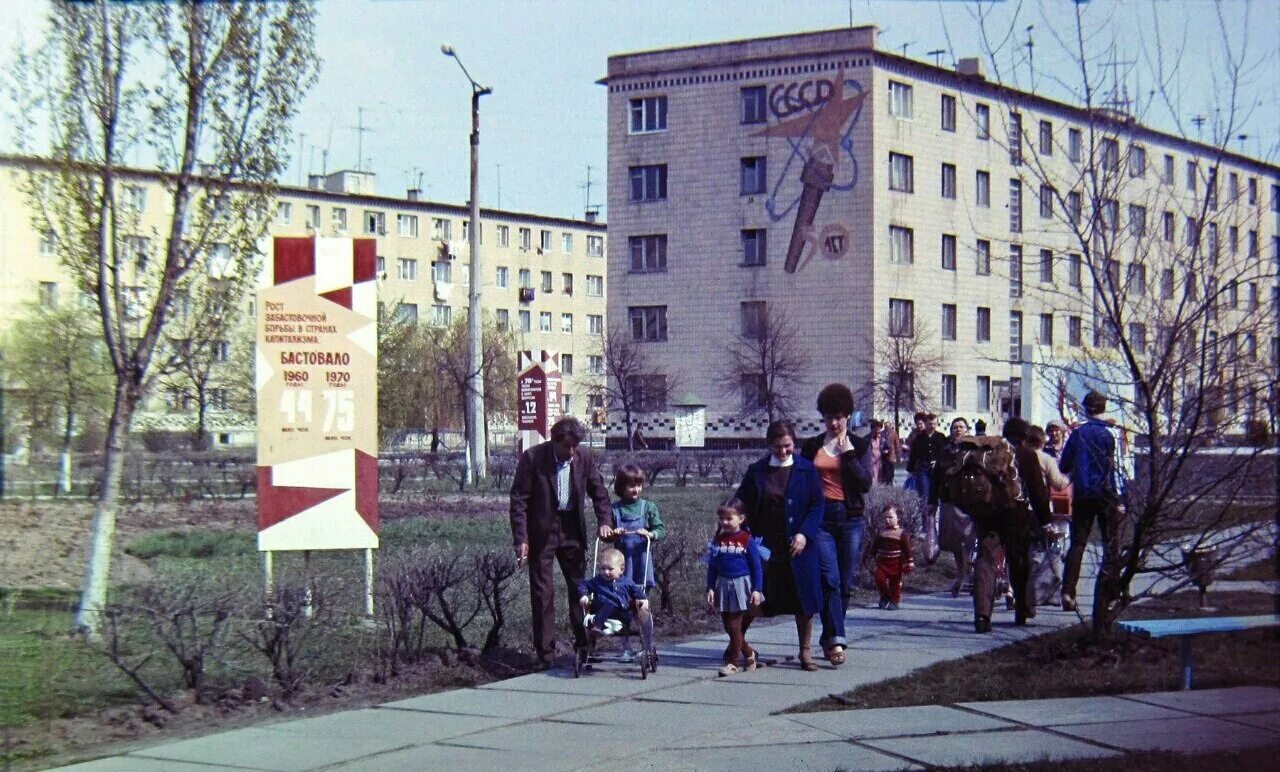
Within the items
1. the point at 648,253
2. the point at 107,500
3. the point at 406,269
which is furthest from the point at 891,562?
the point at 406,269

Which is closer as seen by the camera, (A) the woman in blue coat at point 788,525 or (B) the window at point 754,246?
(A) the woman in blue coat at point 788,525

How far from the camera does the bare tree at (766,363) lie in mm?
56531

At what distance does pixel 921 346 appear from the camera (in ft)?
189

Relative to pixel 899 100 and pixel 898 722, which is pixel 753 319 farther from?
pixel 898 722

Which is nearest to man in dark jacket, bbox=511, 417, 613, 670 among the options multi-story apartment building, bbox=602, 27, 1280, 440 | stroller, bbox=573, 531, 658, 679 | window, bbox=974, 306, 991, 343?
stroller, bbox=573, 531, 658, 679

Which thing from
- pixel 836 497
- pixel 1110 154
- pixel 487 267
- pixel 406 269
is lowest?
pixel 836 497

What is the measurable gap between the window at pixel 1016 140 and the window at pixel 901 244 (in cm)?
4727

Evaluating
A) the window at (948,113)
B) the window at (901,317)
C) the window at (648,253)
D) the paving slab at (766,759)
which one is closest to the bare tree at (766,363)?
the window at (901,317)

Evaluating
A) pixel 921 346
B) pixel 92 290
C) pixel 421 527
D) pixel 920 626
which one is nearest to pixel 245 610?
Result: pixel 92 290

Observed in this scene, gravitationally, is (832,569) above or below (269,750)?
above

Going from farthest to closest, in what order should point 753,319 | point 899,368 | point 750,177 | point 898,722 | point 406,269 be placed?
point 406,269 < point 750,177 < point 753,319 < point 899,368 < point 898,722

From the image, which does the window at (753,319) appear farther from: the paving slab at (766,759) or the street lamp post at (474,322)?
the paving slab at (766,759)

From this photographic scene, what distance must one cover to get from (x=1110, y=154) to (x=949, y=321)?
5131cm

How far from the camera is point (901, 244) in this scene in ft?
190
